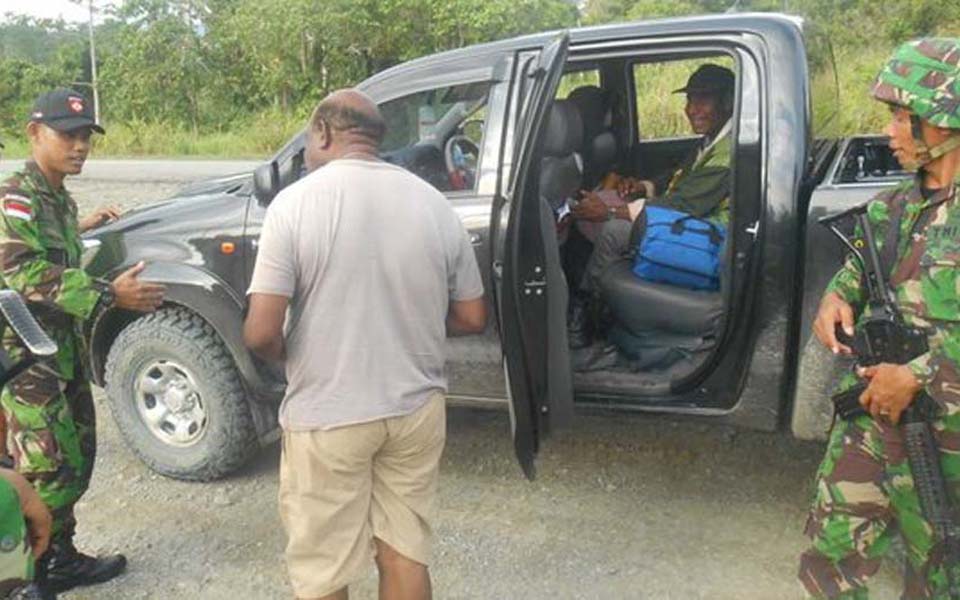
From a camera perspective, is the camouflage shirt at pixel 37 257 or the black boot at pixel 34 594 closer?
the camouflage shirt at pixel 37 257

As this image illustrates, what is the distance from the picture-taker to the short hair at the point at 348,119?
2.25 metres

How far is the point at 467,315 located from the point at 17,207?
1.43 m

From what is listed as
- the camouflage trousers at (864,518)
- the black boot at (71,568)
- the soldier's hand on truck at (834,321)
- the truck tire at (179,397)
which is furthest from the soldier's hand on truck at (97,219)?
the camouflage trousers at (864,518)

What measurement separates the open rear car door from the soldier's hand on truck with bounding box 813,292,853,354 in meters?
0.84

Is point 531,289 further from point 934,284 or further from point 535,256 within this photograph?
point 934,284

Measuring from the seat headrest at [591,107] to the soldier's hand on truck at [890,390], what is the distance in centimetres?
217

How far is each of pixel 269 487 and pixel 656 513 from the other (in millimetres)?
1592

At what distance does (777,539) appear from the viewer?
3289mm

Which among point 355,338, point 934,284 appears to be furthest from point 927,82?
point 355,338

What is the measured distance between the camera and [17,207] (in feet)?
9.13

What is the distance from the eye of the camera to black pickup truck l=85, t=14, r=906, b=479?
9.36ft

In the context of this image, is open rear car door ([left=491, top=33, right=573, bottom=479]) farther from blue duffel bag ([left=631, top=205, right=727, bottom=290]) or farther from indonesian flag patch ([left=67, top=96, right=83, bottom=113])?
indonesian flag patch ([left=67, top=96, right=83, bottom=113])

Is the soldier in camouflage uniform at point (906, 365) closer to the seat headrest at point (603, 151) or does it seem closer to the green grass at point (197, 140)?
the seat headrest at point (603, 151)

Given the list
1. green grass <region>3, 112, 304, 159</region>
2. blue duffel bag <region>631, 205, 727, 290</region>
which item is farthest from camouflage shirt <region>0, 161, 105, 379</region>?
green grass <region>3, 112, 304, 159</region>
